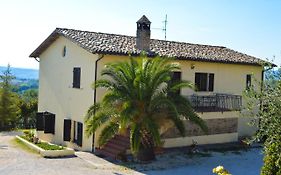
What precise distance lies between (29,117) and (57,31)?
16.3m

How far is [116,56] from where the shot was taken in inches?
827

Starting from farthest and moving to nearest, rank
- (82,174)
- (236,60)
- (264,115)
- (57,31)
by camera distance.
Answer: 1. (236,60)
2. (57,31)
3. (82,174)
4. (264,115)

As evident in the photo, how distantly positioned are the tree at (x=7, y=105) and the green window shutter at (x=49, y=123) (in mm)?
9939

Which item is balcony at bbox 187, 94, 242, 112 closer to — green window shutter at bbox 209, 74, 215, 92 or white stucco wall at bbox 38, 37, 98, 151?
green window shutter at bbox 209, 74, 215, 92

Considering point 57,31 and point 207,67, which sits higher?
point 57,31

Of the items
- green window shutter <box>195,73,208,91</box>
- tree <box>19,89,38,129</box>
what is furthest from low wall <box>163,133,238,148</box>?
tree <box>19,89,38,129</box>

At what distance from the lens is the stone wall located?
22.2 m

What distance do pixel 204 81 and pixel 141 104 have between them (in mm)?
7892

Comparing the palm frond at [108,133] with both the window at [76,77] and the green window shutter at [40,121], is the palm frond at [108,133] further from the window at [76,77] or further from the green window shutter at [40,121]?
the green window shutter at [40,121]

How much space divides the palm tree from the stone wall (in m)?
3.34

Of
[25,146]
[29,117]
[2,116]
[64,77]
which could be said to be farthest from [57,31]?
[29,117]

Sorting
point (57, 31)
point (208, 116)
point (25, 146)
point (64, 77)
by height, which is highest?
point (57, 31)

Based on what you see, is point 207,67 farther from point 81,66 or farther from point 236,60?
point 81,66

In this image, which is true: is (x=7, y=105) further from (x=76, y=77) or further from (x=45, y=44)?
(x=76, y=77)
